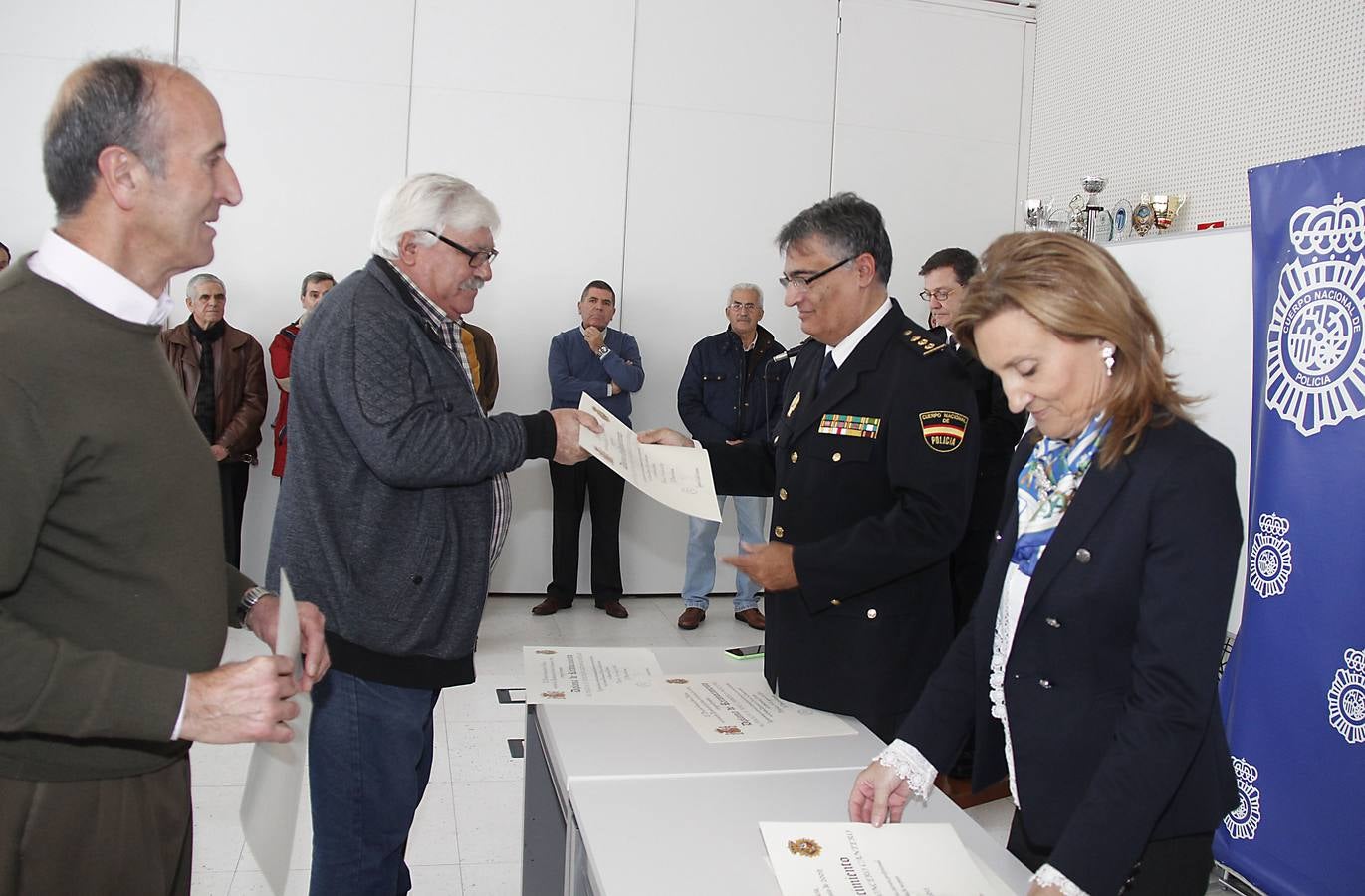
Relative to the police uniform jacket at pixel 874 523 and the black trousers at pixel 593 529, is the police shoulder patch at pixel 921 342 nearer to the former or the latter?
the police uniform jacket at pixel 874 523

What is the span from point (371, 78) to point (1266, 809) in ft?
17.7

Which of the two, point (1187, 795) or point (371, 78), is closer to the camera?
point (1187, 795)

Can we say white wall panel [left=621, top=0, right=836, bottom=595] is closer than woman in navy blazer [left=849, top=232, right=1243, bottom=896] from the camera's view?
No

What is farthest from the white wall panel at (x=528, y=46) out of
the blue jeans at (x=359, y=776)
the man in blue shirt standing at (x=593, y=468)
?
the blue jeans at (x=359, y=776)

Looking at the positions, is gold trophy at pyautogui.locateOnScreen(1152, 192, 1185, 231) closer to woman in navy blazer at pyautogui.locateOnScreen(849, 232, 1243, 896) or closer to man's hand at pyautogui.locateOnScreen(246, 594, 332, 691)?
woman in navy blazer at pyautogui.locateOnScreen(849, 232, 1243, 896)

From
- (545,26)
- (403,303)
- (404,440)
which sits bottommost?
(404,440)

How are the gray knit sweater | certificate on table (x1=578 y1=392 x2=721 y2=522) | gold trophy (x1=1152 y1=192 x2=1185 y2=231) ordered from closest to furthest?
the gray knit sweater, certificate on table (x1=578 y1=392 x2=721 y2=522), gold trophy (x1=1152 y1=192 x2=1185 y2=231)

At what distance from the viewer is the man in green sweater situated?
1094mm

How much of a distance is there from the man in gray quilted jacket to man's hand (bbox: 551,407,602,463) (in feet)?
0.38

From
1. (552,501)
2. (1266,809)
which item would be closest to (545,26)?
(552,501)

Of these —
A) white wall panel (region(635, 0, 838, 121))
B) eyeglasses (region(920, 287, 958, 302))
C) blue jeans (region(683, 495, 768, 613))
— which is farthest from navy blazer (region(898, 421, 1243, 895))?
white wall panel (region(635, 0, 838, 121))

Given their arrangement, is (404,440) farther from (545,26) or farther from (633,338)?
(545,26)

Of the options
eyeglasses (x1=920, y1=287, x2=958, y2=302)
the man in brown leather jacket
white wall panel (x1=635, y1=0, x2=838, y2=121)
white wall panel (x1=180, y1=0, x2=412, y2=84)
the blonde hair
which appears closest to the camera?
the blonde hair

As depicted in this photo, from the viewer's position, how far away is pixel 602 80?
607 cm
